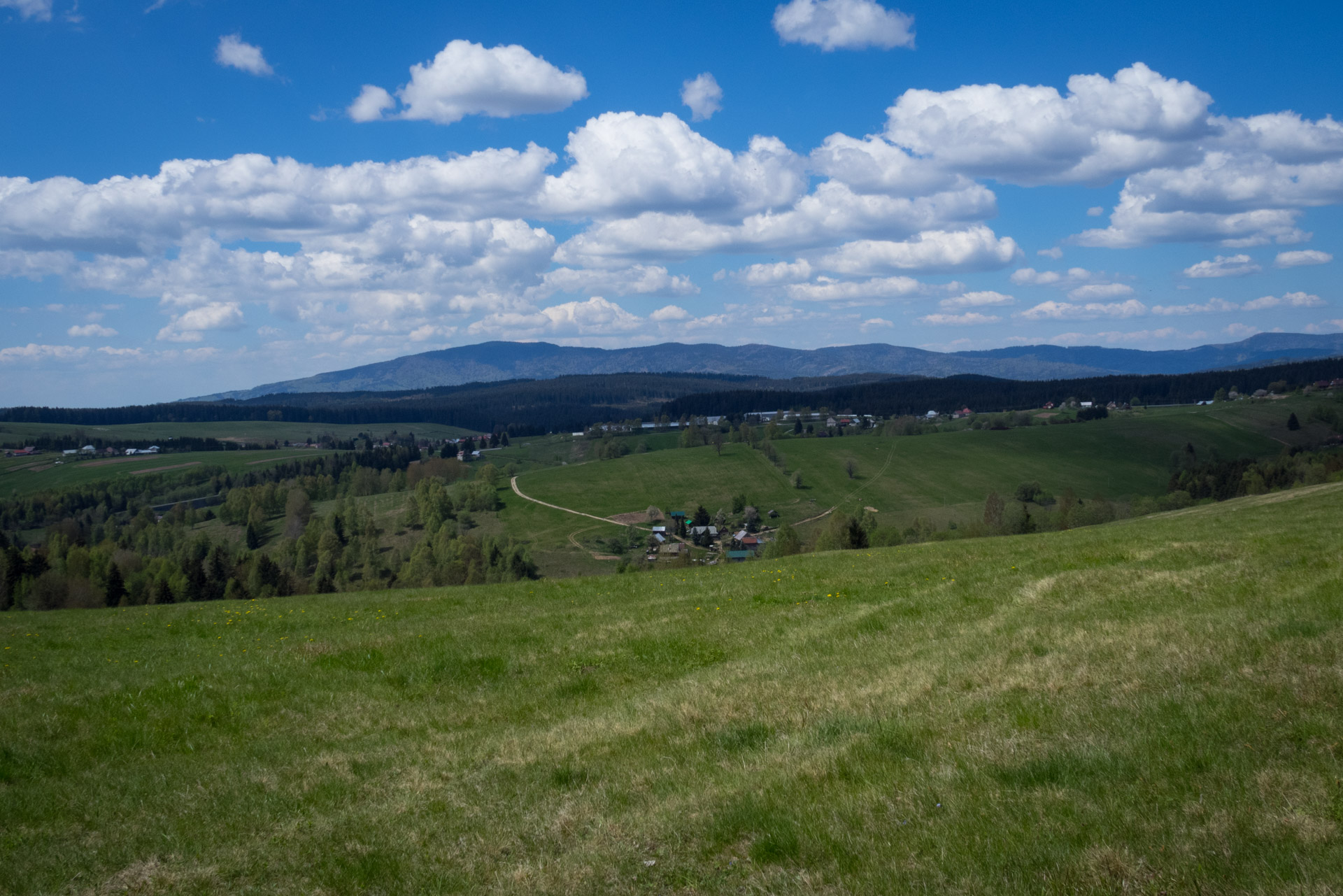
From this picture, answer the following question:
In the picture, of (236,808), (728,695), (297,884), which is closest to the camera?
(297,884)

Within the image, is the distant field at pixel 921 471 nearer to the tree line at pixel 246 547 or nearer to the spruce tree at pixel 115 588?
the tree line at pixel 246 547

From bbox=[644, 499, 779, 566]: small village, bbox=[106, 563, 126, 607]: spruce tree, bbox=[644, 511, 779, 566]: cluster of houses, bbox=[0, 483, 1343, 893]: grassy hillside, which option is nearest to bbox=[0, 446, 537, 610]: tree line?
bbox=[106, 563, 126, 607]: spruce tree

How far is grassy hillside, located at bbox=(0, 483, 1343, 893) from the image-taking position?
22.6ft

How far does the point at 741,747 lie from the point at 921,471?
560 feet

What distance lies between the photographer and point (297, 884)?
7.85m

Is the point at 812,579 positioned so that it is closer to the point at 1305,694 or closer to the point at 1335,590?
the point at 1335,590

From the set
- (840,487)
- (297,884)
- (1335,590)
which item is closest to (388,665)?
(297,884)

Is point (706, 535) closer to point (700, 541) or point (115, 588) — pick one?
point (700, 541)

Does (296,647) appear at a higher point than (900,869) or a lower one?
lower

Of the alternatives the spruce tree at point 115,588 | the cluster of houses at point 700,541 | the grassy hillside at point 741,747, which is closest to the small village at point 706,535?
the cluster of houses at point 700,541

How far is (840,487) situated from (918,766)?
159 metres

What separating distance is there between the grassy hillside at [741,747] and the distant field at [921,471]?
413 feet

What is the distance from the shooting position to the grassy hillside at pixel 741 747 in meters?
6.88

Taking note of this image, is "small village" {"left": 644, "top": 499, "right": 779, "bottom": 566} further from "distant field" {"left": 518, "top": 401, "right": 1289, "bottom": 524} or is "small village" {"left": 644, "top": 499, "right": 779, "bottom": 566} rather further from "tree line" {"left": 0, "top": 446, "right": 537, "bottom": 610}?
"tree line" {"left": 0, "top": 446, "right": 537, "bottom": 610}
